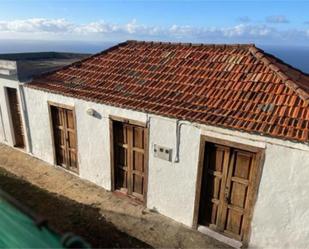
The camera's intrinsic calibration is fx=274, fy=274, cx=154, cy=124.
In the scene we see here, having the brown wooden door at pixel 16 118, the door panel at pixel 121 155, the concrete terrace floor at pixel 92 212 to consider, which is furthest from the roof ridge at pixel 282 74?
the brown wooden door at pixel 16 118

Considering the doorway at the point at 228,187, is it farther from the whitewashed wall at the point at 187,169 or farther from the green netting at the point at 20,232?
the green netting at the point at 20,232

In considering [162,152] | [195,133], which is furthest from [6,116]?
[195,133]

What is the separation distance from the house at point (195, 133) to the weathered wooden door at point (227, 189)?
1.1 inches

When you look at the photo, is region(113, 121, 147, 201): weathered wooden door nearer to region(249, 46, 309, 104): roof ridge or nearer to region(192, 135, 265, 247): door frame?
region(192, 135, 265, 247): door frame

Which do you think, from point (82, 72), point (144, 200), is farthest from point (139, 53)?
point (144, 200)

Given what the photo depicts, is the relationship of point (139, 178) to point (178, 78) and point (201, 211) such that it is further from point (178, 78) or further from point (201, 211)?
point (178, 78)

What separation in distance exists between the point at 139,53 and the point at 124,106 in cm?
363

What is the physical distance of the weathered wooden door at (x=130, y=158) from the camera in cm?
848

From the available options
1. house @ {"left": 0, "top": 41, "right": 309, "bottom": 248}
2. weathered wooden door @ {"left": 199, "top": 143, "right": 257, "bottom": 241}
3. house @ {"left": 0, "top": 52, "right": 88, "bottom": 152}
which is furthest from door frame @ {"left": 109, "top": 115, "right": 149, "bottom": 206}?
house @ {"left": 0, "top": 52, "right": 88, "bottom": 152}

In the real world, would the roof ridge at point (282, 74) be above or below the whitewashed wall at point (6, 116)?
above

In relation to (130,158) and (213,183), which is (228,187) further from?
(130,158)

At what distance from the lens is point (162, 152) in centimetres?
779

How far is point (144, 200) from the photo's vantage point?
8656 millimetres

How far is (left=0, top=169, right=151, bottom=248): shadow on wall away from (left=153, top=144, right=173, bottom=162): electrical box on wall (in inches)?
91.4
